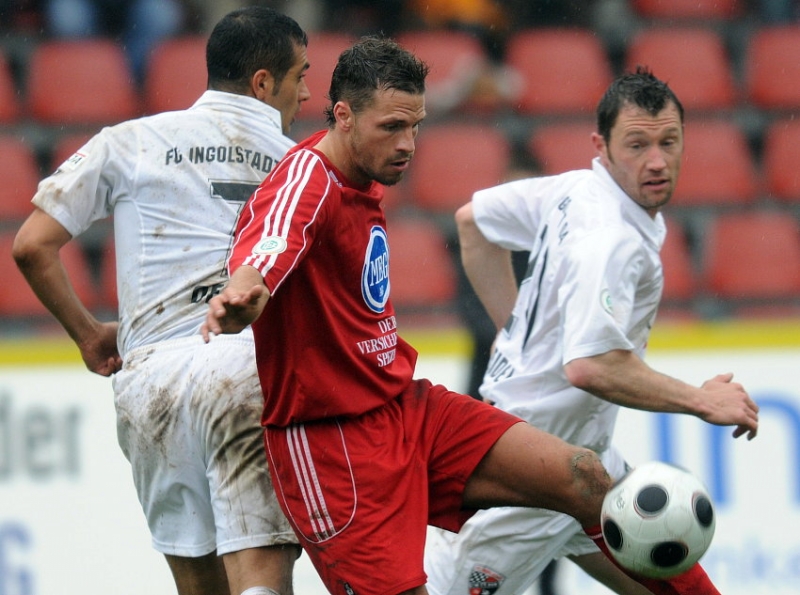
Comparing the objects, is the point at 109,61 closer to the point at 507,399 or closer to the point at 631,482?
the point at 507,399

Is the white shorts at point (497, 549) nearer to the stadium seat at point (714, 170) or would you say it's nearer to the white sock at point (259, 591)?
the white sock at point (259, 591)

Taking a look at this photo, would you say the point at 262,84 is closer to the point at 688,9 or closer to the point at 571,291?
the point at 571,291

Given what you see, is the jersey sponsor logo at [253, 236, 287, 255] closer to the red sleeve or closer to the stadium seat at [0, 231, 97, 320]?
the red sleeve

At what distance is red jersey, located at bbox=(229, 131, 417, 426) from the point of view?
3.47 m

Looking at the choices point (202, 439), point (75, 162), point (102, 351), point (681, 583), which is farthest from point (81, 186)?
point (681, 583)

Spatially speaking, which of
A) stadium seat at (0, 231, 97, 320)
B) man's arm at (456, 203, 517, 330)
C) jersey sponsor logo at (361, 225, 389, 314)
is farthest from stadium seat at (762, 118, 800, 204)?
jersey sponsor logo at (361, 225, 389, 314)

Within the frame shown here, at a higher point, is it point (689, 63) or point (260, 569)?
point (689, 63)

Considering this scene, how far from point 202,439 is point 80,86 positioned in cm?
505

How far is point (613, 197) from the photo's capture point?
4289mm

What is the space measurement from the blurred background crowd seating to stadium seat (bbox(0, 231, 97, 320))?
1 cm

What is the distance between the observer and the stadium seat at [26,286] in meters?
7.15

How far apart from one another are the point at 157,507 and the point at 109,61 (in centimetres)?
503

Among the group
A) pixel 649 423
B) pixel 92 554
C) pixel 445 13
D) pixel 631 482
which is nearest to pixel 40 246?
pixel 631 482

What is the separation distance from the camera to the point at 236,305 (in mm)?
3023
